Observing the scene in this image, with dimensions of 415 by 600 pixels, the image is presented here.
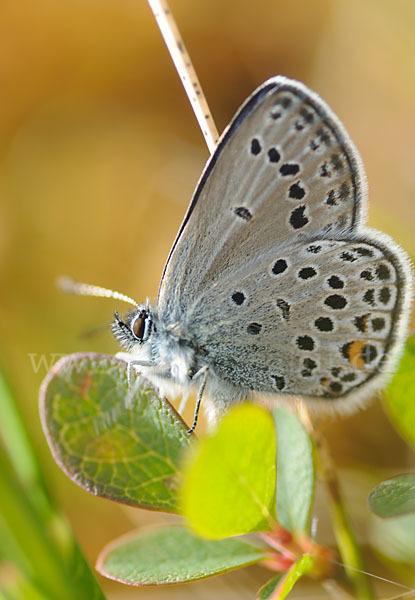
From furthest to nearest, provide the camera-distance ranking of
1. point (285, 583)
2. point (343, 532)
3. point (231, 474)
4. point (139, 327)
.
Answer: point (139, 327) < point (343, 532) < point (285, 583) < point (231, 474)

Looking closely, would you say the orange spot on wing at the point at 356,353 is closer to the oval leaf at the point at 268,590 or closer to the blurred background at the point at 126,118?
the oval leaf at the point at 268,590

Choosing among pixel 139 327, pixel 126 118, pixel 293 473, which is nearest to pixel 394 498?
pixel 293 473

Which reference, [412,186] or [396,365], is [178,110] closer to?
[412,186]

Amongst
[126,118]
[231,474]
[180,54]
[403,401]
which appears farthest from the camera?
[126,118]

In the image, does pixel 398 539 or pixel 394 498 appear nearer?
pixel 394 498

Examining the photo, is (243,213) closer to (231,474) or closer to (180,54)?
(180,54)
